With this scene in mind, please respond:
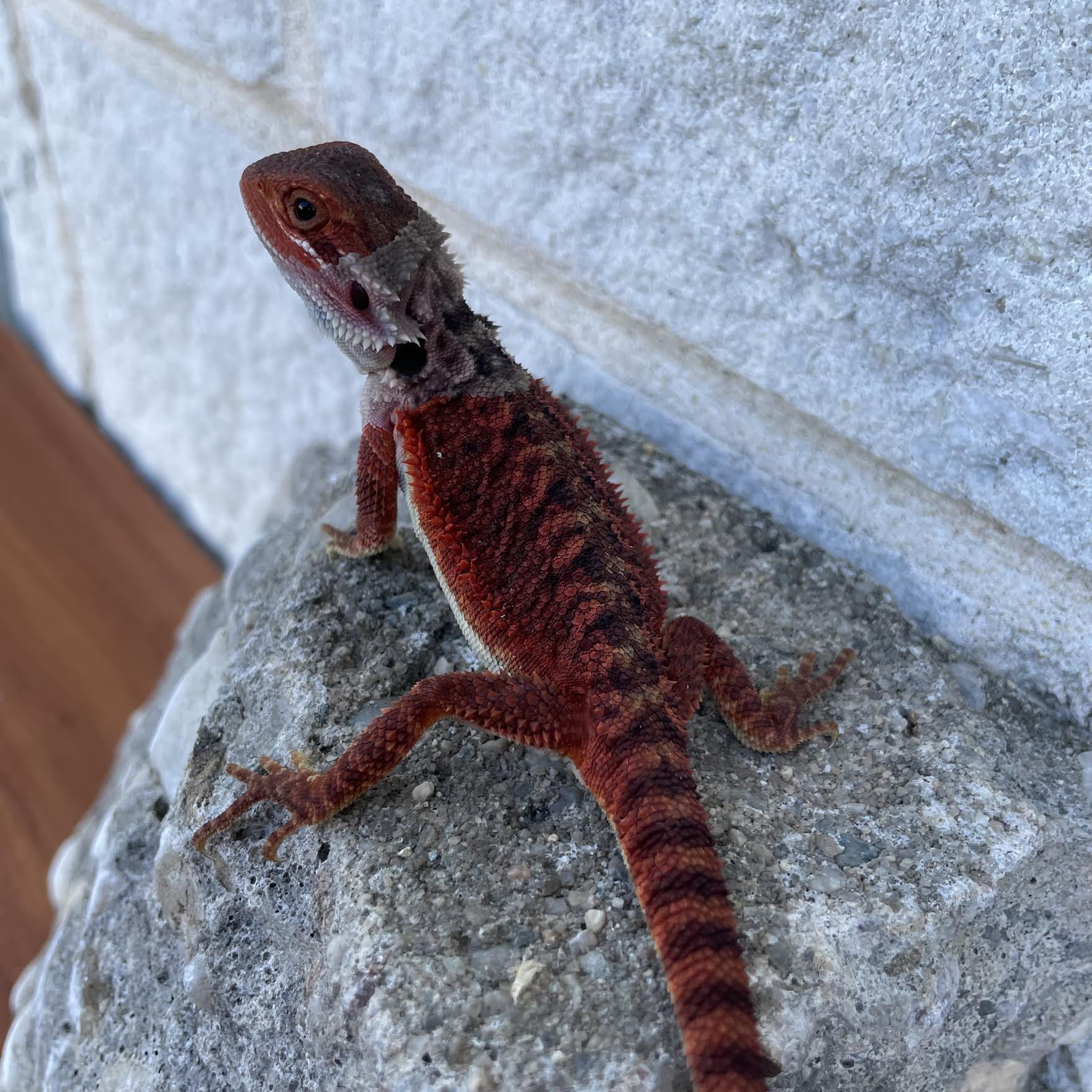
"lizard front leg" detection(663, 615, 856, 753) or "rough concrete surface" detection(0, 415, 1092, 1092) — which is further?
"lizard front leg" detection(663, 615, 856, 753)

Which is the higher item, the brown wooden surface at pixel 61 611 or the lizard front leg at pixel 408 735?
the lizard front leg at pixel 408 735

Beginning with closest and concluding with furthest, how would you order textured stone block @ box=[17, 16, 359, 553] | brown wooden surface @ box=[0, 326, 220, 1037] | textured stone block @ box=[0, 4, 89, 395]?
1. textured stone block @ box=[17, 16, 359, 553]
2. brown wooden surface @ box=[0, 326, 220, 1037]
3. textured stone block @ box=[0, 4, 89, 395]

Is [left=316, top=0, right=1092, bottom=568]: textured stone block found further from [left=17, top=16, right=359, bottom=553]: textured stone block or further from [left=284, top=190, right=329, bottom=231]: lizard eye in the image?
[left=17, top=16, right=359, bottom=553]: textured stone block

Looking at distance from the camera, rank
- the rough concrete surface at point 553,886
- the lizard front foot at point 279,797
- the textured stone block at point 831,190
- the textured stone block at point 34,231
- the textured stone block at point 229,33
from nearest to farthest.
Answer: the rough concrete surface at point 553,886 < the textured stone block at point 831,190 < the lizard front foot at point 279,797 < the textured stone block at point 229,33 < the textured stone block at point 34,231

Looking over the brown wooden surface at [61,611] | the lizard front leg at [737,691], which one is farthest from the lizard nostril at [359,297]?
the brown wooden surface at [61,611]

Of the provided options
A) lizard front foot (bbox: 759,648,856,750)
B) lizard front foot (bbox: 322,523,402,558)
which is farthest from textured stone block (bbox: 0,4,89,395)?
lizard front foot (bbox: 759,648,856,750)

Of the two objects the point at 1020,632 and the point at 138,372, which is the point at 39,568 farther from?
the point at 1020,632

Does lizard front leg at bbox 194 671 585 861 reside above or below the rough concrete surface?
above

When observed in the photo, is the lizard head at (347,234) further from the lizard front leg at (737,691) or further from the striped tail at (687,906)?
the striped tail at (687,906)

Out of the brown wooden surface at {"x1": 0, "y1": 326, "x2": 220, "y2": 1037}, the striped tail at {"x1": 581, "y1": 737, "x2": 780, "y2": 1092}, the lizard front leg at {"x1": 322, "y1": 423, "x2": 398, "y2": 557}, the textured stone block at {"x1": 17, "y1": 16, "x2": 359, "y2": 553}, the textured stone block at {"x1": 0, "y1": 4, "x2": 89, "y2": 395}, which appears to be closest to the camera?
the striped tail at {"x1": 581, "y1": 737, "x2": 780, "y2": 1092}
